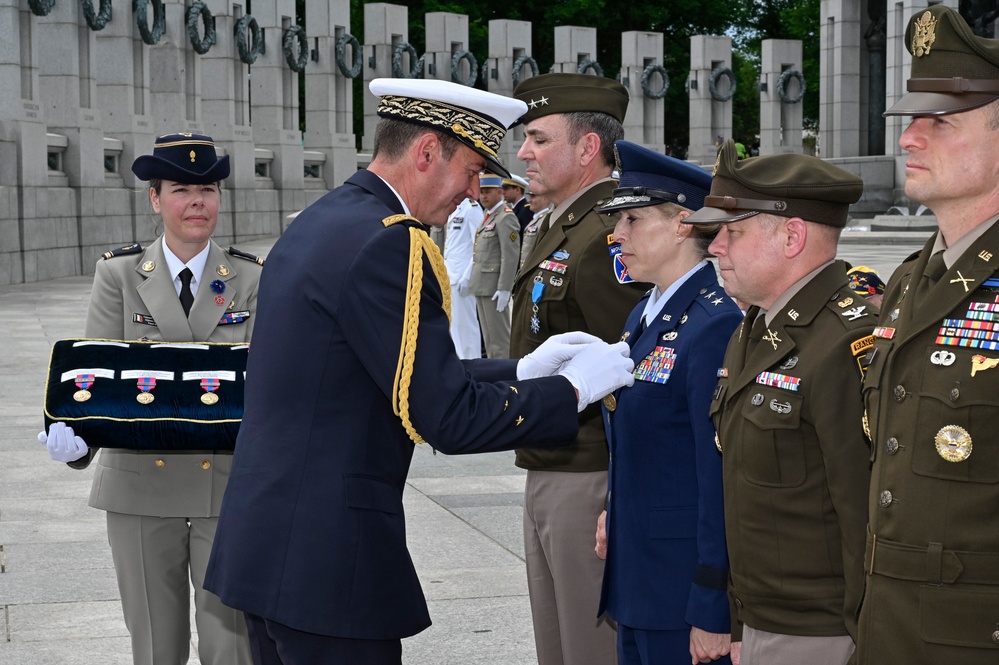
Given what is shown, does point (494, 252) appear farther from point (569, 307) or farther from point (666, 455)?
point (666, 455)

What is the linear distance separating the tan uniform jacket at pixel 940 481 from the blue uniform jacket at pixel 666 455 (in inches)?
29.0

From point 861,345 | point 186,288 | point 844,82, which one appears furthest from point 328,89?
point 861,345

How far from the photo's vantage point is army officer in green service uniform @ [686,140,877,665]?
111 inches

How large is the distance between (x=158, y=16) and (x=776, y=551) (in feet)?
81.9

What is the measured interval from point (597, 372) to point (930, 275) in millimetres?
946

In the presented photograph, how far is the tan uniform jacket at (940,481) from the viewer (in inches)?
94.9

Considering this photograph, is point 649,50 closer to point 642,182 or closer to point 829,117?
point 829,117

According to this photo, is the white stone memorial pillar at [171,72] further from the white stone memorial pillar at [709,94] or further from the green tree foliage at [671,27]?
the green tree foliage at [671,27]

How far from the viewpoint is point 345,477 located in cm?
297

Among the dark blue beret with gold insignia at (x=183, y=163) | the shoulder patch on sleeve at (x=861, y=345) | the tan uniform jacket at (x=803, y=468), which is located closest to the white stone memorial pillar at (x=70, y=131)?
the dark blue beret with gold insignia at (x=183, y=163)

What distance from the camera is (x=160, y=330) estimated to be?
429cm

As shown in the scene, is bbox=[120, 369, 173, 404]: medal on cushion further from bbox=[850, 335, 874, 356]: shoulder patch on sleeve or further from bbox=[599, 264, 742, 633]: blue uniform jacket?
bbox=[850, 335, 874, 356]: shoulder patch on sleeve

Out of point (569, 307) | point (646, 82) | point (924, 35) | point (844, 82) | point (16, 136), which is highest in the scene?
point (646, 82)

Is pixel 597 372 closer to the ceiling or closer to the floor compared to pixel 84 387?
closer to the ceiling
